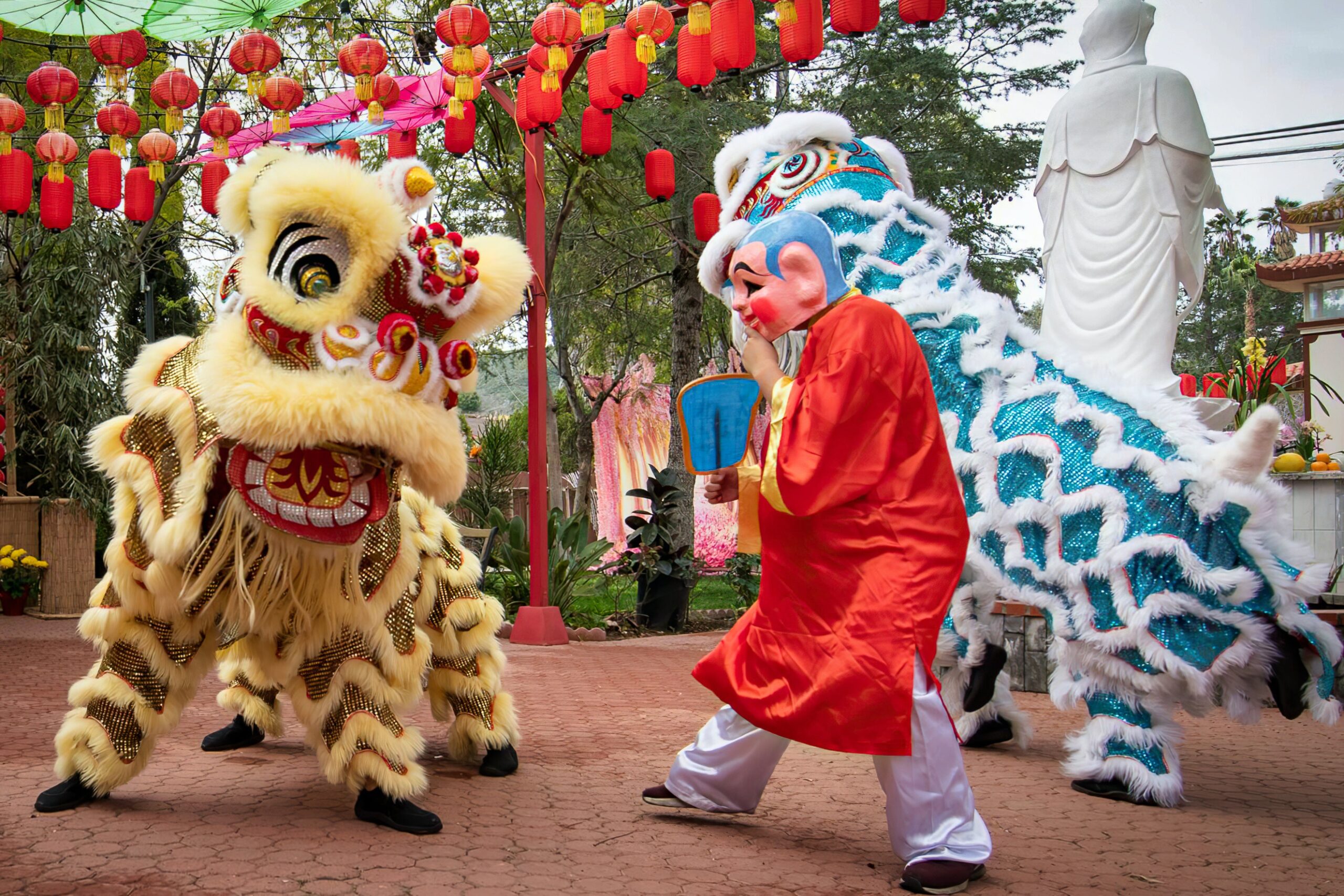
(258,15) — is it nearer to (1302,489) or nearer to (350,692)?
(350,692)

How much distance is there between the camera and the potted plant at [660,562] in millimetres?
9281

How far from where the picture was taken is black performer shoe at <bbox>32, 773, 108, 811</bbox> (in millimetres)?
3240

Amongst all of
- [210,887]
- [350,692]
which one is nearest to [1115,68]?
[350,692]

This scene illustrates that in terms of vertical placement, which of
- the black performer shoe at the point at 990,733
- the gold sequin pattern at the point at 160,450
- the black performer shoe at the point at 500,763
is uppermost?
the gold sequin pattern at the point at 160,450

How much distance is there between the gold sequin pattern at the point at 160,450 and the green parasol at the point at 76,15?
4.44 meters

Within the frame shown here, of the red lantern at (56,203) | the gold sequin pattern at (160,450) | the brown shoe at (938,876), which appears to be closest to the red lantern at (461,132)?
the red lantern at (56,203)

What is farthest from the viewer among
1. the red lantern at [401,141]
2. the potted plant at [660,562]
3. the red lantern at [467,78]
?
the potted plant at [660,562]

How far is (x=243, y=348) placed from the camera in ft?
9.86

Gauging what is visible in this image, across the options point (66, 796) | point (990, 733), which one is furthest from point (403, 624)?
point (990, 733)

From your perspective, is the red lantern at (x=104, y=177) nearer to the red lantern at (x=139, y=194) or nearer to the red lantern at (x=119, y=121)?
the red lantern at (x=119, y=121)

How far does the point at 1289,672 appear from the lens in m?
3.46

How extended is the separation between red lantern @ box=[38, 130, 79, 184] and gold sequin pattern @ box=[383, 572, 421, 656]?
5.79m

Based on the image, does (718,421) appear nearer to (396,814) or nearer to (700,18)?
(396,814)

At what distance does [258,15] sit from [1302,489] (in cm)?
708
